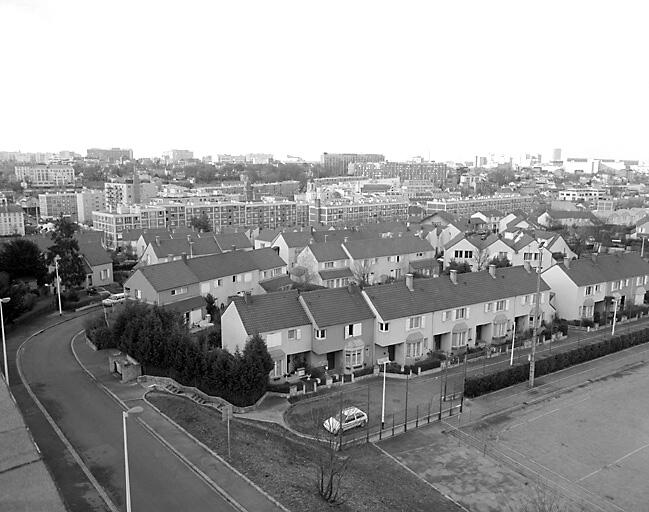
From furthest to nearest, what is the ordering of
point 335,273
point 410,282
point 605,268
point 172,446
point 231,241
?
point 231,241
point 335,273
point 605,268
point 410,282
point 172,446

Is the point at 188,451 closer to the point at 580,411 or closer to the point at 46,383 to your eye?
the point at 46,383

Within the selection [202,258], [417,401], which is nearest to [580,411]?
[417,401]

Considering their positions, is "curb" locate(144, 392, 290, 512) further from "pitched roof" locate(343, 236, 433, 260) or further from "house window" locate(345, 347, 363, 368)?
"pitched roof" locate(343, 236, 433, 260)

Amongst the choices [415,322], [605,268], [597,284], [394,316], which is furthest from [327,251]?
[605,268]

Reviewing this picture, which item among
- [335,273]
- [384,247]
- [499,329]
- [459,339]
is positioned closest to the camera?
[459,339]

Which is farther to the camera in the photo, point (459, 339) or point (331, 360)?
point (459, 339)

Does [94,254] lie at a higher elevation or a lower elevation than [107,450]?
higher

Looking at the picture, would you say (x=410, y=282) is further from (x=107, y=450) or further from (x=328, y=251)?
(x=107, y=450)

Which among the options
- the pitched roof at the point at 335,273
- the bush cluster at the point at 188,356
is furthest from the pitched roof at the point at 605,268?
the bush cluster at the point at 188,356
